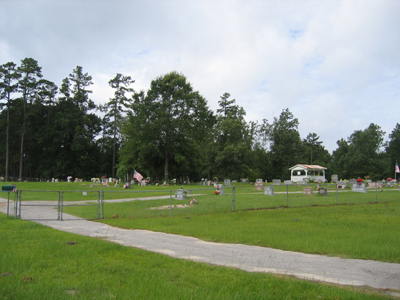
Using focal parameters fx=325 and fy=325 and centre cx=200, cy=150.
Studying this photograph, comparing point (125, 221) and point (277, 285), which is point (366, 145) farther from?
point (277, 285)

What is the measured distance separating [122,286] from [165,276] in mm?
788

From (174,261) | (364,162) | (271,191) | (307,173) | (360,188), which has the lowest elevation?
(174,261)

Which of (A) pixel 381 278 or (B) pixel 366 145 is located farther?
(B) pixel 366 145

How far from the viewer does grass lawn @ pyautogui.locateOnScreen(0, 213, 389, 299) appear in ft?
14.8

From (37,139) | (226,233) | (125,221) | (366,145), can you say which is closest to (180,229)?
(226,233)

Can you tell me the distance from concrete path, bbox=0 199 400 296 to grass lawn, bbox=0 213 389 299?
54 cm

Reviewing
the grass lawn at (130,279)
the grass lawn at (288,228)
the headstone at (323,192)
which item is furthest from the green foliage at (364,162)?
the grass lawn at (130,279)

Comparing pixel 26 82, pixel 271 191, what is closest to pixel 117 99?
pixel 26 82

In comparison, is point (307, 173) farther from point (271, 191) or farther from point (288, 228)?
point (288, 228)

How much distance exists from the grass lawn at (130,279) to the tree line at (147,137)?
41617mm

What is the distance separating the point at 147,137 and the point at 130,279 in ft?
148

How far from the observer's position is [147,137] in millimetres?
49688

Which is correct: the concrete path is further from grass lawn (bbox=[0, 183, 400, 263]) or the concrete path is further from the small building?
the small building

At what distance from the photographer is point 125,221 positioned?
13.3 m
